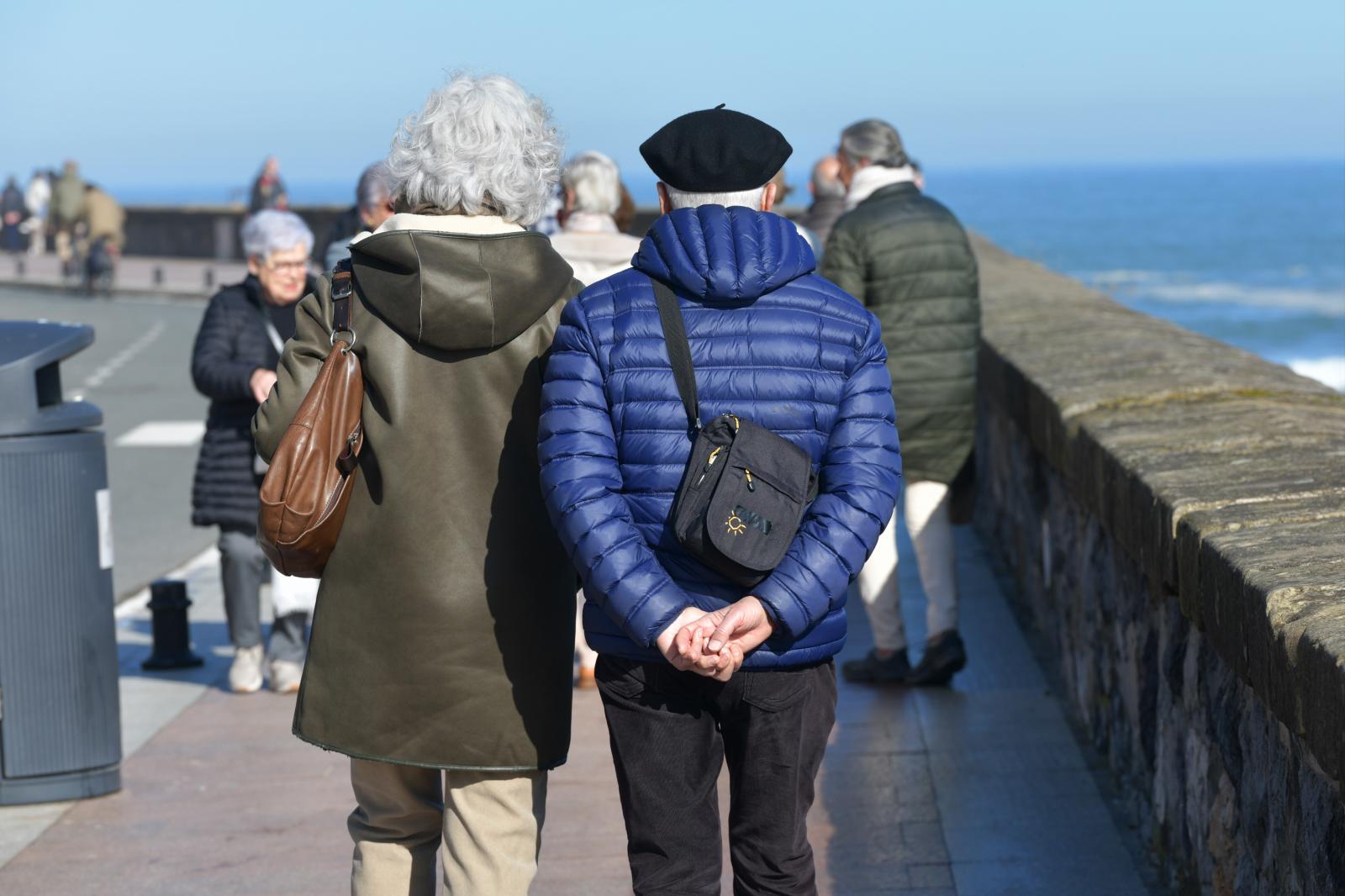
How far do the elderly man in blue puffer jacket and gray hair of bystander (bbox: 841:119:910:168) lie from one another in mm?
3458

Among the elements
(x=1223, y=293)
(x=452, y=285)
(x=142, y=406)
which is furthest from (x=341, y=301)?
(x=1223, y=293)

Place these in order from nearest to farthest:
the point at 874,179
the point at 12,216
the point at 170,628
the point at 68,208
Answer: the point at 874,179 < the point at 170,628 < the point at 68,208 < the point at 12,216

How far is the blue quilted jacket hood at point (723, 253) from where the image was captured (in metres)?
3.15

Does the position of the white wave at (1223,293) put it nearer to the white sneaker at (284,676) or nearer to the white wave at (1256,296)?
the white wave at (1256,296)

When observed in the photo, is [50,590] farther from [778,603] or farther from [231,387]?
[778,603]

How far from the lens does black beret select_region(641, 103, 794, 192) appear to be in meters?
3.25

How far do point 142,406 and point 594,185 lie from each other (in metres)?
11.8

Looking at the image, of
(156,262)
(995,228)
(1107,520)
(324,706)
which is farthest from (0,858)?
(995,228)

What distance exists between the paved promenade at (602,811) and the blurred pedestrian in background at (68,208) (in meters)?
31.3

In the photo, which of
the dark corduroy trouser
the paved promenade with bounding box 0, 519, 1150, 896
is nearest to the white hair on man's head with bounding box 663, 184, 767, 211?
the dark corduroy trouser

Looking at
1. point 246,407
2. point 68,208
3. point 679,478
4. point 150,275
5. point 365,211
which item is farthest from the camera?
point 150,275

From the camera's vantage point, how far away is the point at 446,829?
3473mm

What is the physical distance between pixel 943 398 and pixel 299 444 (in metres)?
3.56

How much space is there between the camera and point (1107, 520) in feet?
15.8
